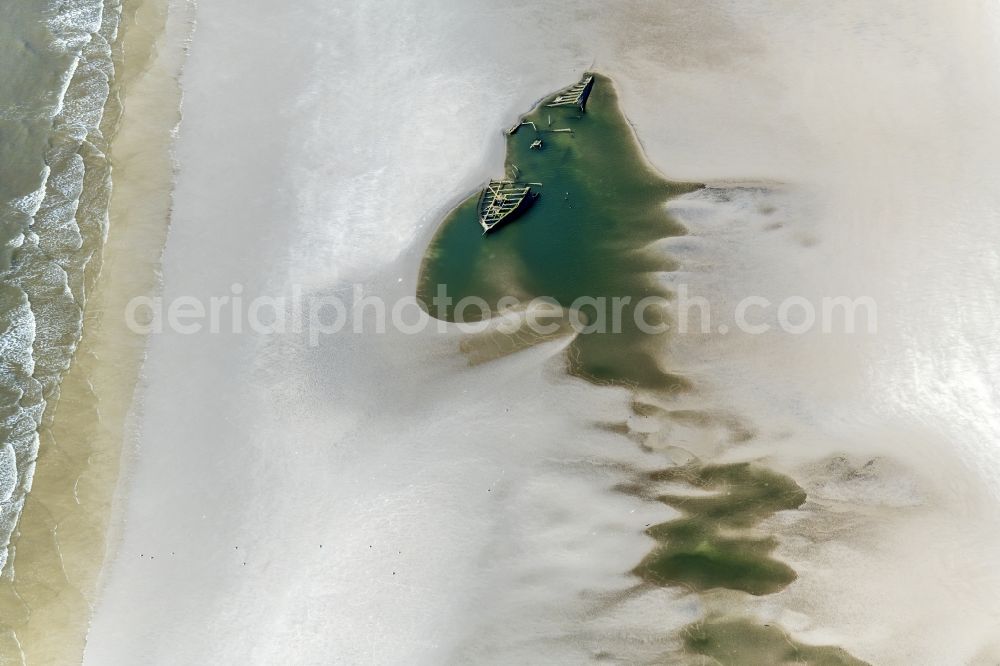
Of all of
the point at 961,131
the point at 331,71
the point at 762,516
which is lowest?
the point at 762,516

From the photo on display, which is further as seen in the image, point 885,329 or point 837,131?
point 837,131

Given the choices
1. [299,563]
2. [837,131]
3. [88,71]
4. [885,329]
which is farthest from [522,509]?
[88,71]

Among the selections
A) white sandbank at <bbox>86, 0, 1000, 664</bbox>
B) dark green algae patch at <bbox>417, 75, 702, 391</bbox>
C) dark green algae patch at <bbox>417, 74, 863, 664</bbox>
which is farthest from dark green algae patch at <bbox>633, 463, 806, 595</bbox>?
dark green algae patch at <bbox>417, 75, 702, 391</bbox>

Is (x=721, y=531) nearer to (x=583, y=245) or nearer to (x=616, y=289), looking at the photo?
(x=616, y=289)

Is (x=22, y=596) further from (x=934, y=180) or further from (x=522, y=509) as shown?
(x=934, y=180)

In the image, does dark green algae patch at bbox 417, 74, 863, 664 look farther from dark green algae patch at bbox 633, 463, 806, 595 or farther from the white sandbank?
the white sandbank

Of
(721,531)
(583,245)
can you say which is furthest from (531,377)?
(721,531)

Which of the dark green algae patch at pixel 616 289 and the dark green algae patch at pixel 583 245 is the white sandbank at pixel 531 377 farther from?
the dark green algae patch at pixel 583 245

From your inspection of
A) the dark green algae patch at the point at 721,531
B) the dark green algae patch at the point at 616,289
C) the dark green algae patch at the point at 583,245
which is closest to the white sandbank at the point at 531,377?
the dark green algae patch at the point at 721,531
